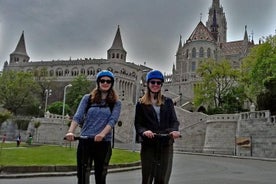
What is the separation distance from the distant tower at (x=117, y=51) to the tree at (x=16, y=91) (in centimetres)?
3982

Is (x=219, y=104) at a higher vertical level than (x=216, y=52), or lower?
lower

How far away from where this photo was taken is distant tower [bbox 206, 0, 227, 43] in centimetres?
11920

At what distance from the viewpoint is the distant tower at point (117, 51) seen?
343 ft

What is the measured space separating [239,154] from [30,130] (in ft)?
112

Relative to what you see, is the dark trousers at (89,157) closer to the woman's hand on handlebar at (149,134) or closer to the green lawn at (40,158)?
the woman's hand on handlebar at (149,134)

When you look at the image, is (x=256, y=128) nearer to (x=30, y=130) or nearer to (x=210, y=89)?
(x=210, y=89)

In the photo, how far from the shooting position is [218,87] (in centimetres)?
5384

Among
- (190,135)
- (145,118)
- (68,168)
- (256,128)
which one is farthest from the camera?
(190,135)

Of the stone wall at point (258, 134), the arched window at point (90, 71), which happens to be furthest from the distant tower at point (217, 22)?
the stone wall at point (258, 134)

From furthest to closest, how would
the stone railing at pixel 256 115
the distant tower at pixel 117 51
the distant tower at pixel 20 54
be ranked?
the distant tower at pixel 20 54
the distant tower at pixel 117 51
the stone railing at pixel 256 115

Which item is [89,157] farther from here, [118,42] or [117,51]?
[118,42]

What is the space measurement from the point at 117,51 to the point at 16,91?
43.8m

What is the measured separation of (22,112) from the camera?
68.6 meters

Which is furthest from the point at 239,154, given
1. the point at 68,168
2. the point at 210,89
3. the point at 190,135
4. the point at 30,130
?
the point at 30,130
